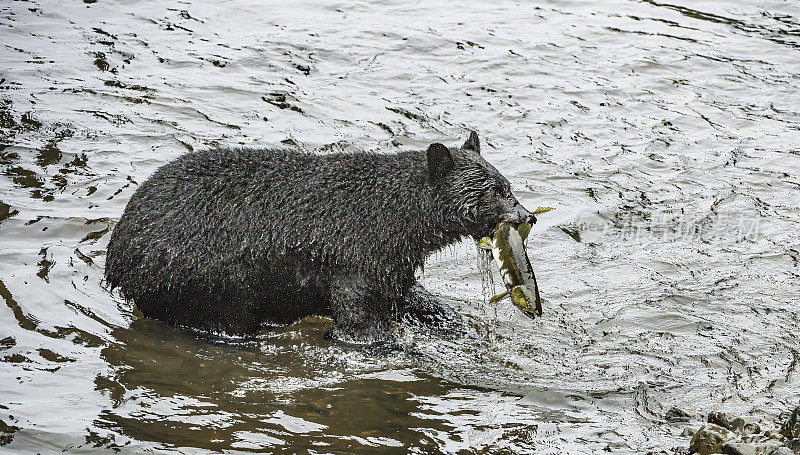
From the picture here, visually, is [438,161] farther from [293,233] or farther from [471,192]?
[293,233]

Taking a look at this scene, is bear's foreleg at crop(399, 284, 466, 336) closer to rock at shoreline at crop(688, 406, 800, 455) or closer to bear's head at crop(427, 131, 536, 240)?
bear's head at crop(427, 131, 536, 240)

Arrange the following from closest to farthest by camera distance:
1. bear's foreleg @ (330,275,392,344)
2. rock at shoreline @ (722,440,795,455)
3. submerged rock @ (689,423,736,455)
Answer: rock at shoreline @ (722,440,795,455) < submerged rock @ (689,423,736,455) < bear's foreleg @ (330,275,392,344)

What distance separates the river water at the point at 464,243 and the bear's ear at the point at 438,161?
1.44 m

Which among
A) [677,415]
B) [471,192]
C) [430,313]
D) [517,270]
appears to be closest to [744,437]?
[677,415]

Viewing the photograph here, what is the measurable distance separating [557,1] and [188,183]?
35.5 ft

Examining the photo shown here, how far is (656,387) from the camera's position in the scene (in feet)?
24.7

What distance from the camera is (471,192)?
804 centimetres

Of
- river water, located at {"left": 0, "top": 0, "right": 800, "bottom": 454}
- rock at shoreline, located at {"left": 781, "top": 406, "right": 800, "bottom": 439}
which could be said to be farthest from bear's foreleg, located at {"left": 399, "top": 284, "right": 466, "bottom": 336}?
rock at shoreline, located at {"left": 781, "top": 406, "right": 800, "bottom": 439}

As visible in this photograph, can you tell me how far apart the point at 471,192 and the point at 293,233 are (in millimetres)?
1535

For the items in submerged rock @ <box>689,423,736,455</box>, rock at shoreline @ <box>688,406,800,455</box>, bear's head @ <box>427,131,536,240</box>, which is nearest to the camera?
rock at shoreline @ <box>688,406,800,455</box>

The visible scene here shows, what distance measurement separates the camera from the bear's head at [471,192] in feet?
26.1

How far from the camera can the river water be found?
7.09 m

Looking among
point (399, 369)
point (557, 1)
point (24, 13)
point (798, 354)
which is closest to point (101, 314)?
point (399, 369)

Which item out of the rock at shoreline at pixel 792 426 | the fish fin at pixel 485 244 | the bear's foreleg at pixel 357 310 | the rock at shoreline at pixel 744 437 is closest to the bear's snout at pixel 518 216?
the fish fin at pixel 485 244
